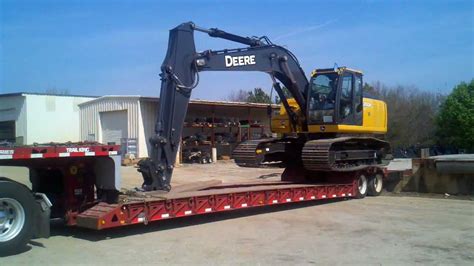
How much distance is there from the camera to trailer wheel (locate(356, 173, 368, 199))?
1595 cm

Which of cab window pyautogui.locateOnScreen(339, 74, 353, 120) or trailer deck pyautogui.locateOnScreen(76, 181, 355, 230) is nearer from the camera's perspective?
trailer deck pyautogui.locateOnScreen(76, 181, 355, 230)

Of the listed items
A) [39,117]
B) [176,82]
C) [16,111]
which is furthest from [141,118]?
[176,82]

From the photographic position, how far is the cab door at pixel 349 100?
49.0 feet

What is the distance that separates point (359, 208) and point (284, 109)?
406cm

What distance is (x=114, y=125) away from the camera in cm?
3206

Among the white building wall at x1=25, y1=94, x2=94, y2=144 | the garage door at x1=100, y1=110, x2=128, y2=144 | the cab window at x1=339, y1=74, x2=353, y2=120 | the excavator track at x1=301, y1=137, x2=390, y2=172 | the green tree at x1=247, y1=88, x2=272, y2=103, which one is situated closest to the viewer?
the excavator track at x1=301, y1=137, x2=390, y2=172

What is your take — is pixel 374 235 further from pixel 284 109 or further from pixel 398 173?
pixel 398 173

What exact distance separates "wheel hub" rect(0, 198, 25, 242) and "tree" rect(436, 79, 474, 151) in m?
38.1

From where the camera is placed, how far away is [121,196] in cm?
1009

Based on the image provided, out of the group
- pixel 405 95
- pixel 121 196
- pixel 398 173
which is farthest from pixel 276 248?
pixel 405 95

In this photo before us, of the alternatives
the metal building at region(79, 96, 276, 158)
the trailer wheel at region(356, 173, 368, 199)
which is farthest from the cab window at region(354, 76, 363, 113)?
the metal building at region(79, 96, 276, 158)

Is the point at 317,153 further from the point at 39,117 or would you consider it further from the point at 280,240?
the point at 39,117

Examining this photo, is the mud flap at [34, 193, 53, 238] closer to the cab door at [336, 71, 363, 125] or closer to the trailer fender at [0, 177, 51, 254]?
the trailer fender at [0, 177, 51, 254]

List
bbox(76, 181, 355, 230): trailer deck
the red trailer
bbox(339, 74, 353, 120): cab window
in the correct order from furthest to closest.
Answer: bbox(339, 74, 353, 120): cab window < bbox(76, 181, 355, 230): trailer deck < the red trailer
